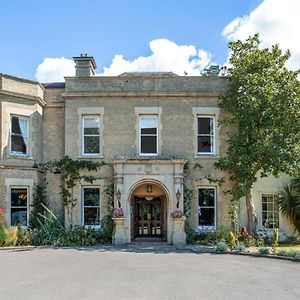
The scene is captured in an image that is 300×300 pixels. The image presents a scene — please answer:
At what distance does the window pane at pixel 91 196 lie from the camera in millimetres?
22359

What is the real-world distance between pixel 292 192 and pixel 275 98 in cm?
567

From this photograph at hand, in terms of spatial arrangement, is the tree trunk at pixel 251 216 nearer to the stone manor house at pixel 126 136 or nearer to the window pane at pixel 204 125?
the stone manor house at pixel 126 136

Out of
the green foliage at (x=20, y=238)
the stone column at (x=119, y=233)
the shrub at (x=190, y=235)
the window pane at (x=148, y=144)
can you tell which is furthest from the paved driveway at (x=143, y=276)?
the window pane at (x=148, y=144)

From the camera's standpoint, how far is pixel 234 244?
59.9ft

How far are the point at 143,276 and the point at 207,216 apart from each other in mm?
10520

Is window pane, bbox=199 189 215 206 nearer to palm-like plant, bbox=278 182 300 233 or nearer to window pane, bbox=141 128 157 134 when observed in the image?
palm-like plant, bbox=278 182 300 233

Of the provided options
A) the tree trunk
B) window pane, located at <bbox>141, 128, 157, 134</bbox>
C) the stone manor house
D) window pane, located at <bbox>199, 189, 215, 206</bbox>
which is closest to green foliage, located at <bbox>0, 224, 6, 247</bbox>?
the stone manor house

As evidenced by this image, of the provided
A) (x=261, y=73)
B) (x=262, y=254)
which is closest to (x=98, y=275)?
(x=262, y=254)

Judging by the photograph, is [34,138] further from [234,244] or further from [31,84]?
[234,244]

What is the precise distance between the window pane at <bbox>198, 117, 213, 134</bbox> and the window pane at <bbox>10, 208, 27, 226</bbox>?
9708 millimetres

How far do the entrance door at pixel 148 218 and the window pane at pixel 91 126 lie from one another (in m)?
4.29

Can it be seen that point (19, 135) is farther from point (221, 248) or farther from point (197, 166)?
point (221, 248)

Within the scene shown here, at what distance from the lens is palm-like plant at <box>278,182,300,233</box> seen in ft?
74.0

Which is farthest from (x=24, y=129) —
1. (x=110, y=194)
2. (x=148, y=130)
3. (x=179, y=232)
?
(x=179, y=232)
